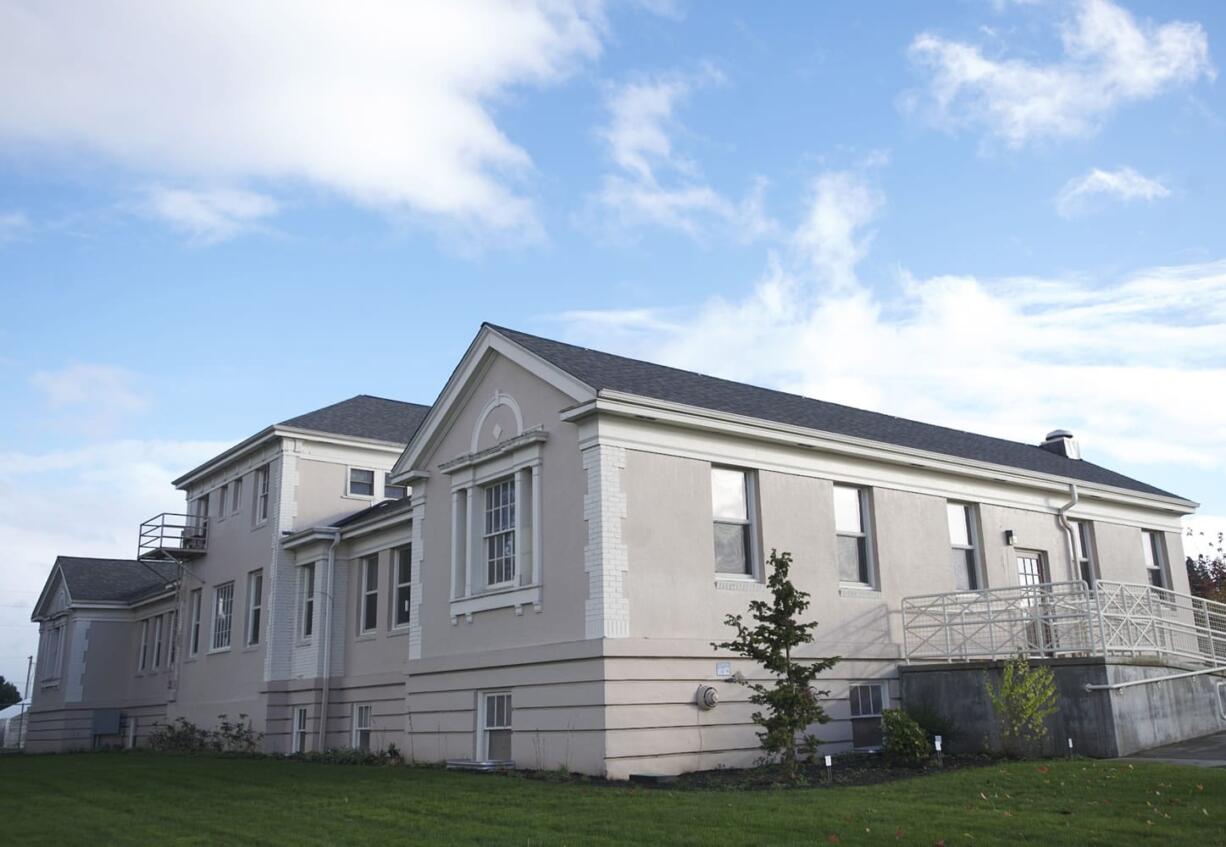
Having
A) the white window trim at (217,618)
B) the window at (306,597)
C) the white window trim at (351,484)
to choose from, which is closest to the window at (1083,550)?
the white window trim at (351,484)

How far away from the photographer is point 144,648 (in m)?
37.8

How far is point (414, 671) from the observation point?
786 inches

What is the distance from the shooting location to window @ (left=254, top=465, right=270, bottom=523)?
92.1 feet

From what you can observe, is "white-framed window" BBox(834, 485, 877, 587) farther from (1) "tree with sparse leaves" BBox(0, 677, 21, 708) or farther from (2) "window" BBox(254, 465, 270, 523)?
(1) "tree with sparse leaves" BBox(0, 677, 21, 708)

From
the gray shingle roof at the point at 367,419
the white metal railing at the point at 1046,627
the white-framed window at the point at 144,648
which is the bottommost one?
the white metal railing at the point at 1046,627

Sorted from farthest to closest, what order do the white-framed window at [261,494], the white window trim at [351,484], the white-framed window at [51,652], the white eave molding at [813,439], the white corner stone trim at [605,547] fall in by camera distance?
the white-framed window at [51,652] < the white window trim at [351,484] < the white-framed window at [261,494] < the white eave molding at [813,439] < the white corner stone trim at [605,547]

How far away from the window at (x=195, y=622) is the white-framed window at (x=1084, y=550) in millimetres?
23464

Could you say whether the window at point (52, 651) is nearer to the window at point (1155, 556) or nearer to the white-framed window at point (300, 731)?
the white-framed window at point (300, 731)

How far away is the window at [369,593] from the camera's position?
2469 cm

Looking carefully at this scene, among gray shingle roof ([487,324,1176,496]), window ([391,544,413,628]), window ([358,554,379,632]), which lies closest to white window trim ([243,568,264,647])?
window ([358,554,379,632])

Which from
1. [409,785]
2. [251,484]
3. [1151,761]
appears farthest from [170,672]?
[1151,761]

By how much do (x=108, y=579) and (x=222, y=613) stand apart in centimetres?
1480

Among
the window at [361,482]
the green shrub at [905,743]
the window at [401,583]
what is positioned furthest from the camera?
the window at [361,482]

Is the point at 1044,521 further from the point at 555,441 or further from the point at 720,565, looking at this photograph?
the point at 555,441
